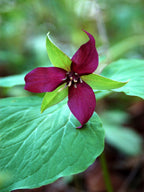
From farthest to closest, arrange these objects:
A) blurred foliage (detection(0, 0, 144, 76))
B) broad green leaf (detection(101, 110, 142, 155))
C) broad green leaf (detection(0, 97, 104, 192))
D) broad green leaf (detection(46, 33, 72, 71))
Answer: blurred foliage (detection(0, 0, 144, 76)) < broad green leaf (detection(101, 110, 142, 155)) < broad green leaf (detection(46, 33, 72, 71)) < broad green leaf (detection(0, 97, 104, 192))

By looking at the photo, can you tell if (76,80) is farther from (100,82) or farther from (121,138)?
(121,138)

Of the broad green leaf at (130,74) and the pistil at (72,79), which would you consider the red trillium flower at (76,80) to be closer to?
the pistil at (72,79)

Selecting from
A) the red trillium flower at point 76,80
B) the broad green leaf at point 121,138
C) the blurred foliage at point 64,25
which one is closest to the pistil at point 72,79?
the red trillium flower at point 76,80

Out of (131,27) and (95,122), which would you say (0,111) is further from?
(131,27)

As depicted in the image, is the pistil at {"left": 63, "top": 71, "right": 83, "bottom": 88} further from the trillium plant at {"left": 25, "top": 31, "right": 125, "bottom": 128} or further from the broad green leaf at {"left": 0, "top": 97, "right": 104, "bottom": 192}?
the broad green leaf at {"left": 0, "top": 97, "right": 104, "bottom": 192}

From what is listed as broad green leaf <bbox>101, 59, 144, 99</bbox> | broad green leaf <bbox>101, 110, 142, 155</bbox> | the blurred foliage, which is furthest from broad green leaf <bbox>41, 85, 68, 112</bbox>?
the blurred foliage

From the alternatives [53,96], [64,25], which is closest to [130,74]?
[53,96]

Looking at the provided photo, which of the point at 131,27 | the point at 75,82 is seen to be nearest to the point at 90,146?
the point at 75,82
